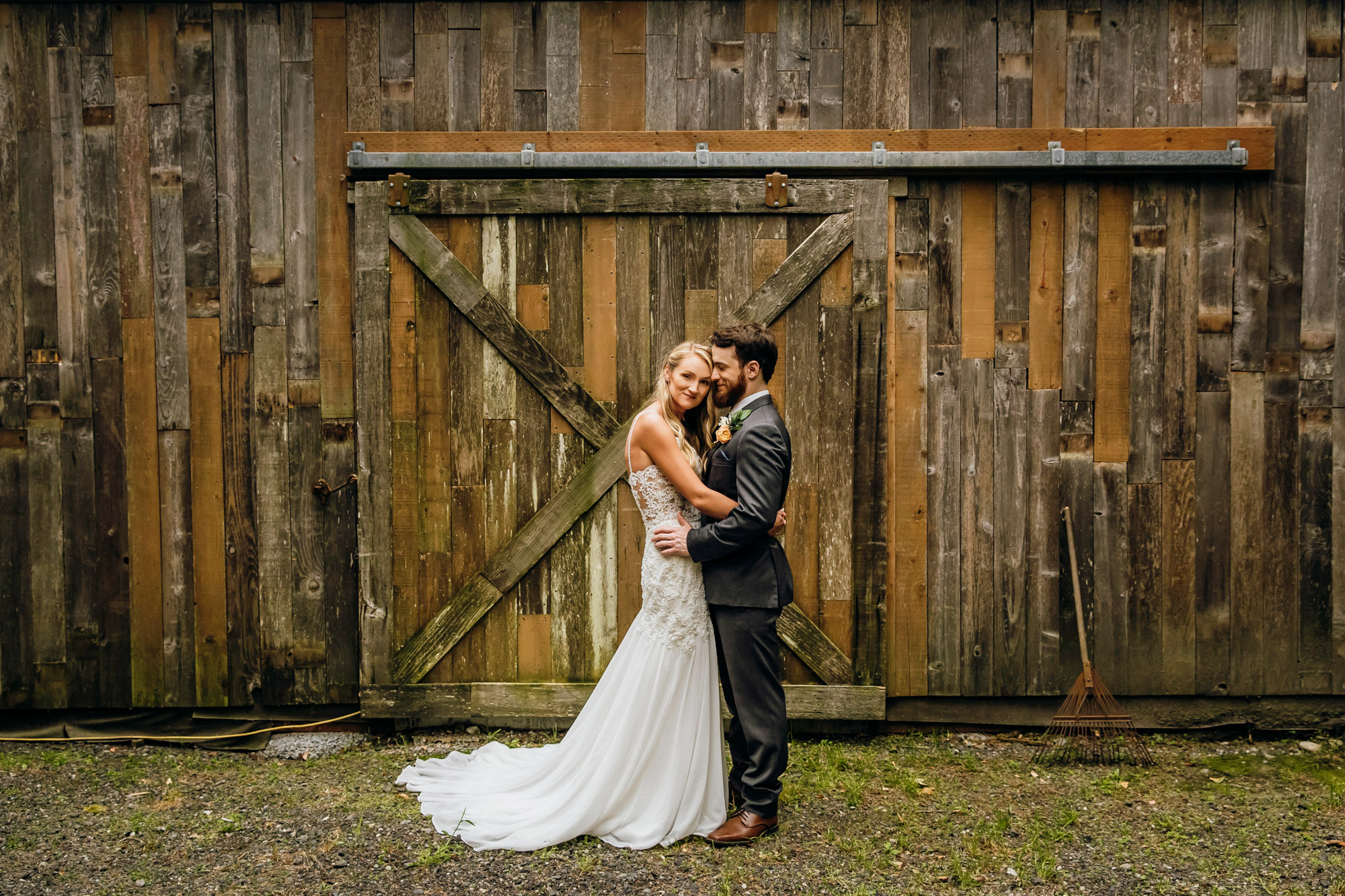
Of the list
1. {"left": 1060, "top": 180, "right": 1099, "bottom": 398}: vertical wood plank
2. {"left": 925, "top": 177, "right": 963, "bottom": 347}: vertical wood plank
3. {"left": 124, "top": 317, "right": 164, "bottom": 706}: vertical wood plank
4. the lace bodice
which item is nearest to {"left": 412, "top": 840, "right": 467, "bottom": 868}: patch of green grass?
the lace bodice

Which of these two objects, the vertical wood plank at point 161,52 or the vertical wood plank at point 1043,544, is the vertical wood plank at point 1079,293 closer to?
the vertical wood plank at point 1043,544

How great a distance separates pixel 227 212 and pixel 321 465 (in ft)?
4.47

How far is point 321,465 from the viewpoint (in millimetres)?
4605

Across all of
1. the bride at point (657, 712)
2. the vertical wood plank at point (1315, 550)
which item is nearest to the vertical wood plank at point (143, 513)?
the bride at point (657, 712)

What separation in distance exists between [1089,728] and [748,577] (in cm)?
220

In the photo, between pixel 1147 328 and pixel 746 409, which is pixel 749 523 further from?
pixel 1147 328

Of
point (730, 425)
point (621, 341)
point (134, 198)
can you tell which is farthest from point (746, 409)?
point (134, 198)

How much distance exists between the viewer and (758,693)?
3.49 meters

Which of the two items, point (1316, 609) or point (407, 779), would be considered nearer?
point (407, 779)

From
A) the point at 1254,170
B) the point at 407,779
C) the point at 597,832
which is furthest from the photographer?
the point at 1254,170

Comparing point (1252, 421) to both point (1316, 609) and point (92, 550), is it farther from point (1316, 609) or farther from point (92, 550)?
point (92, 550)

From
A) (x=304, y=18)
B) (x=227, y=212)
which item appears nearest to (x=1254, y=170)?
(x=304, y=18)

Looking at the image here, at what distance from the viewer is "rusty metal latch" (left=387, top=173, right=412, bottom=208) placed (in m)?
4.44

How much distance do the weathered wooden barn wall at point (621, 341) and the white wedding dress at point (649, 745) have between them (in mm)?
974
